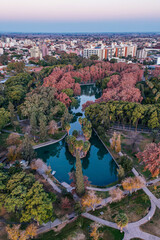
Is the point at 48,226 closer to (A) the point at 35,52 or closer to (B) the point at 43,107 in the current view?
(B) the point at 43,107

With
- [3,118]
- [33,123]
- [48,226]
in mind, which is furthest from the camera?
[3,118]

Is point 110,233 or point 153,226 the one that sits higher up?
point 153,226

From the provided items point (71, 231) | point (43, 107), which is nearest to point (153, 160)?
point (71, 231)

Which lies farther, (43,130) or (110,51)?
(110,51)

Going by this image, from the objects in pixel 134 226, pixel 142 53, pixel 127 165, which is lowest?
pixel 134 226

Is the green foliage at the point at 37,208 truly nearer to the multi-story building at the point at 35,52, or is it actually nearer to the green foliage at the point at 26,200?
the green foliage at the point at 26,200

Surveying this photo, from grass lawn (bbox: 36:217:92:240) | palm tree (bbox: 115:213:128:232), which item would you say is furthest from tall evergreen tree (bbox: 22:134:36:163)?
palm tree (bbox: 115:213:128:232)

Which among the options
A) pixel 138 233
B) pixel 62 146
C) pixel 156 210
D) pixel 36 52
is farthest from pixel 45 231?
pixel 36 52

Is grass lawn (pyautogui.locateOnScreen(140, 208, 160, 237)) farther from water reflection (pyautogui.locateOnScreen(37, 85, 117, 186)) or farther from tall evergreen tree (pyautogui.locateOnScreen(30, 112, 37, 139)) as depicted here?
tall evergreen tree (pyautogui.locateOnScreen(30, 112, 37, 139))

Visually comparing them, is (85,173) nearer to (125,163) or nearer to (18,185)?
Answer: (125,163)
